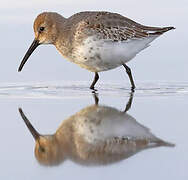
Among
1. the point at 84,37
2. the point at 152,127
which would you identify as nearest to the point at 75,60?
the point at 84,37

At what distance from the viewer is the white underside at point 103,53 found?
9.59 m

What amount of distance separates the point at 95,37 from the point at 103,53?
318 mm

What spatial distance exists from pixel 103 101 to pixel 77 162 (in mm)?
3303

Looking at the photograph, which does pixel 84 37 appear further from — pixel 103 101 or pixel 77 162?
pixel 77 162

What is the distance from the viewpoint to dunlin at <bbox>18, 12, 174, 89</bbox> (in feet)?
31.7

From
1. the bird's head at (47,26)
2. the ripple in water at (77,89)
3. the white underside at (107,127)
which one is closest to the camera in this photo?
the white underside at (107,127)

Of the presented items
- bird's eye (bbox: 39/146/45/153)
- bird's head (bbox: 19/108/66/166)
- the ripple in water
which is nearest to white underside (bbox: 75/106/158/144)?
bird's head (bbox: 19/108/66/166)

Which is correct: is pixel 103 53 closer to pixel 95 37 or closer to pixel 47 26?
pixel 95 37

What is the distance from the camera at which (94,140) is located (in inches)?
237

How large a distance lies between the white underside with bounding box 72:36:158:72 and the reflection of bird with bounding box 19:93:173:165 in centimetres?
248

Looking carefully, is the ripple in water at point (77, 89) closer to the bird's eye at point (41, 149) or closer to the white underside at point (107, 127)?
the white underside at point (107, 127)

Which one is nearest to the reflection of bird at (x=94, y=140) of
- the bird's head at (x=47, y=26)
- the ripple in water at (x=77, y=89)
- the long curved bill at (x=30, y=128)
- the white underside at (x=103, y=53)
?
the long curved bill at (x=30, y=128)

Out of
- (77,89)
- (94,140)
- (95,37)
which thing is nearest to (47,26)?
(95,37)

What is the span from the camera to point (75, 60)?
995 centimetres
